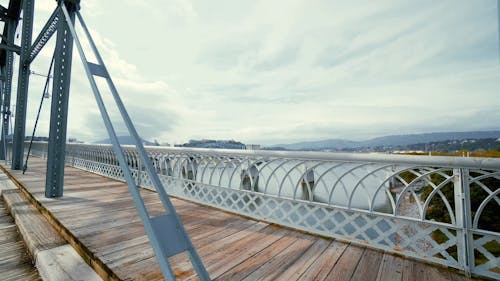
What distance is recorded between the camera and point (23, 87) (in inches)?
229

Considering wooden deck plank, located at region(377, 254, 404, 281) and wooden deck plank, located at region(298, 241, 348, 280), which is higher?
wooden deck plank, located at region(298, 241, 348, 280)

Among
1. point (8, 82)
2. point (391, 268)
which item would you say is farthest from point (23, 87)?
point (391, 268)

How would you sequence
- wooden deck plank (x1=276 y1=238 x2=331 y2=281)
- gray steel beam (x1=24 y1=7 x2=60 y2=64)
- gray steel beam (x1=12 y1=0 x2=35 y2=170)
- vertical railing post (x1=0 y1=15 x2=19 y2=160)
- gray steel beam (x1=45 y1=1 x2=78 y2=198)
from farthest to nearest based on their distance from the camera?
vertical railing post (x1=0 y1=15 x2=19 y2=160)
gray steel beam (x1=12 y1=0 x2=35 y2=170)
gray steel beam (x1=24 y1=7 x2=60 y2=64)
gray steel beam (x1=45 y1=1 x2=78 y2=198)
wooden deck plank (x1=276 y1=238 x2=331 y2=281)

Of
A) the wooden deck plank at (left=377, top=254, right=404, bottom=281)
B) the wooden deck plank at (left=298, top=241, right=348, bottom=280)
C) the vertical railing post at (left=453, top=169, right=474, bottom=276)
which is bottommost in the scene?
the wooden deck plank at (left=377, top=254, right=404, bottom=281)

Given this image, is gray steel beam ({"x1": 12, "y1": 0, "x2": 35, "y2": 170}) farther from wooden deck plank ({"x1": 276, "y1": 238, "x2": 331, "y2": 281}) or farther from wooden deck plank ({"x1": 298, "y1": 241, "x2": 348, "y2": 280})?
wooden deck plank ({"x1": 298, "y1": 241, "x2": 348, "y2": 280})

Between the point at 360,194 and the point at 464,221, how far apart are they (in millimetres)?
813

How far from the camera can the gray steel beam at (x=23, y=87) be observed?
5.40 m

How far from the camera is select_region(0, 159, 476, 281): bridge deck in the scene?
1.66 meters

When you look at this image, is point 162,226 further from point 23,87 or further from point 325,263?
point 23,87

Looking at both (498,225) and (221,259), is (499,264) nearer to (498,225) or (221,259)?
(221,259)

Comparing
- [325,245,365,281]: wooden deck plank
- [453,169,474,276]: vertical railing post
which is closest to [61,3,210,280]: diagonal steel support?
[325,245,365,281]: wooden deck plank

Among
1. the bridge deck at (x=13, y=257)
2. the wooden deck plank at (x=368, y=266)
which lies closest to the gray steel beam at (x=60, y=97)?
the bridge deck at (x=13, y=257)

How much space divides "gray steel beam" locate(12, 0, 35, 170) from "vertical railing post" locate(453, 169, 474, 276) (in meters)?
8.45

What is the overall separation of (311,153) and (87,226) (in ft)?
9.28
